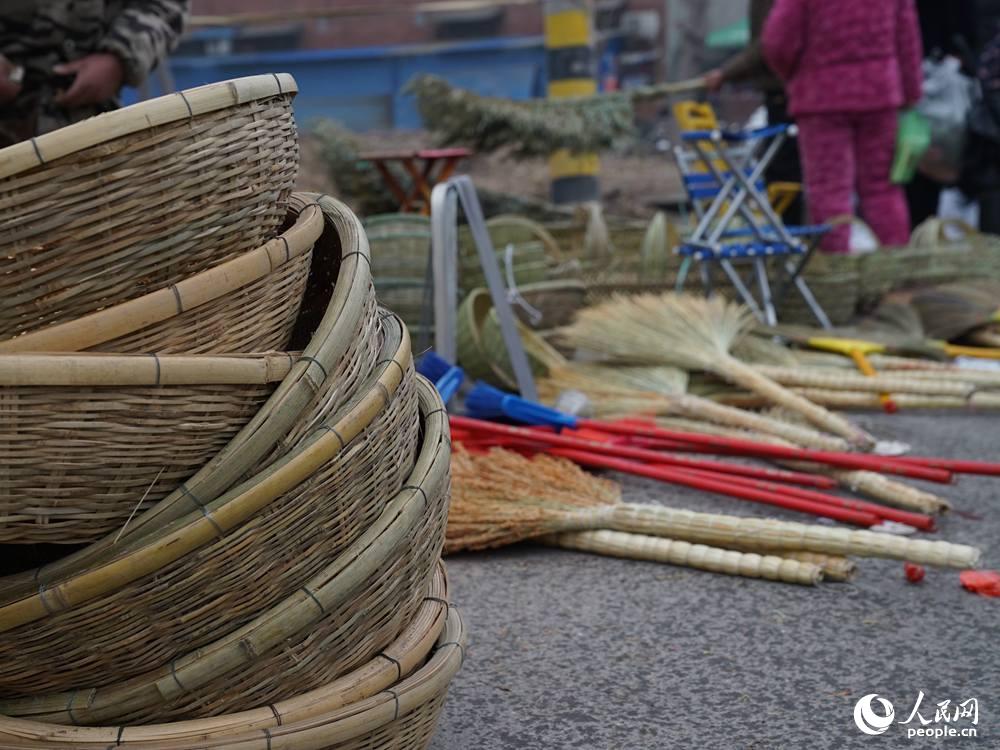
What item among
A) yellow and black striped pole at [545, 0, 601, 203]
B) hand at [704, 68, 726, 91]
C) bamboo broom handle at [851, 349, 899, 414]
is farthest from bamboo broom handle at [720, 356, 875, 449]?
yellow and black striped pole at [545, 0, 601, 203]

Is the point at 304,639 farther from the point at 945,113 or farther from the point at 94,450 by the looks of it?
the point at 945,113

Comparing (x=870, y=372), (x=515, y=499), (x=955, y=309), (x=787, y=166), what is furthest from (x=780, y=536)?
(x=787, y=166)

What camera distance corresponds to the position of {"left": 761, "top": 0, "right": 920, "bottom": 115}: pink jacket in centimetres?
579

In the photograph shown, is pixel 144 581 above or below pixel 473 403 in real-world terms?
above

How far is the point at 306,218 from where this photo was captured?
169cm

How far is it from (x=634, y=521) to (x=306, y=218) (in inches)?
55.8

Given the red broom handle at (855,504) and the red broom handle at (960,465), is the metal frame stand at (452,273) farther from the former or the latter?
the red broom handle at (960,465)

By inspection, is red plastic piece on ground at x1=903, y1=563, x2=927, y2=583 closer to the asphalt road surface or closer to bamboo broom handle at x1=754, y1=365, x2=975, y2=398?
the asphalt road surface

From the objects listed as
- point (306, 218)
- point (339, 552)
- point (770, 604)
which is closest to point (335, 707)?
point (339, 552)

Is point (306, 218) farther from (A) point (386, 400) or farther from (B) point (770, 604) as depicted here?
(B) point (770, 604)

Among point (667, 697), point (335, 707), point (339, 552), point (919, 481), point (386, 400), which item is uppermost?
point (386, 400)

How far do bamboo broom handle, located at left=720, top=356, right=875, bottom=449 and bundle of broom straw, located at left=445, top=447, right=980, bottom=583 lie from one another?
994mm

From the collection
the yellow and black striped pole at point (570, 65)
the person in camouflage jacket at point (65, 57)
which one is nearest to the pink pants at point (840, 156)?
the yellow and black striped pole at point (570, 65)

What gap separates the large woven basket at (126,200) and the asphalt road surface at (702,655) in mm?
986
